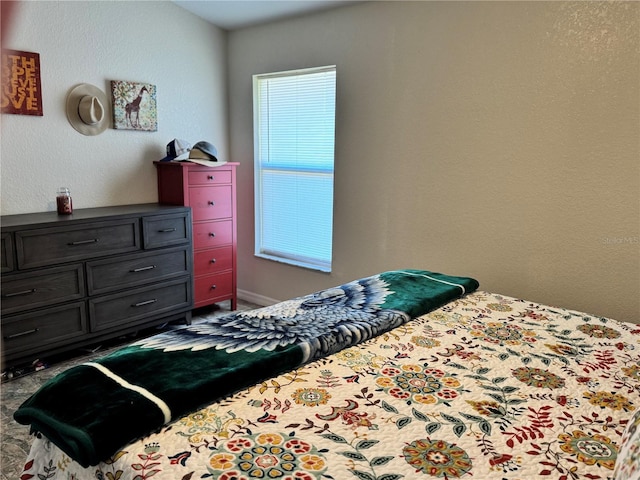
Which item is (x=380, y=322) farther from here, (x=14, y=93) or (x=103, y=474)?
(x=14, y=93)

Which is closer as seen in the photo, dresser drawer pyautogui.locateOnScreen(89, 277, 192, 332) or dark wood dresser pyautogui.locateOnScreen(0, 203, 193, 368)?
dark wood dresser pyautogui.locateOnScreen(0, 203, 193, 368)

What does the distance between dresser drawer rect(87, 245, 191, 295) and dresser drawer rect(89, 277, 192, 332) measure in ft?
0.17

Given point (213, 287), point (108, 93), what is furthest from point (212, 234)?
point (108, 93)

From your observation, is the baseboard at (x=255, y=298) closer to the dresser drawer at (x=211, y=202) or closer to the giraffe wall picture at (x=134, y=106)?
the dresser drawer at (x=211, y=202)

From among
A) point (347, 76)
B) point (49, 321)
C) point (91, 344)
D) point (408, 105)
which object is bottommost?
point (91, 344)

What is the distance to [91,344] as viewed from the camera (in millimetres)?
2900

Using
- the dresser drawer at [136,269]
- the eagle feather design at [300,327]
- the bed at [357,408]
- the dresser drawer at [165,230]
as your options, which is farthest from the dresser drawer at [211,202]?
the bed at [357,408]

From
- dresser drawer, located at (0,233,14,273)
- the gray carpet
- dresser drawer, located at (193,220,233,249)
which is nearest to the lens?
the gray carpet

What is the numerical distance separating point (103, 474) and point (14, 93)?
8.35ft

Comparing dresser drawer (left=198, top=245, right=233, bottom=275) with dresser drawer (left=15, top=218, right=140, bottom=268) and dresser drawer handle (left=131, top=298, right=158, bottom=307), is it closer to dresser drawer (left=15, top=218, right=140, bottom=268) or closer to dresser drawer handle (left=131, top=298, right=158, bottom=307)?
dresser drawer handle (left=131, top=298, right=158, bottom=307)

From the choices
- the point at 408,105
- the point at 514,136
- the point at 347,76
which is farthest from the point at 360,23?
the point at 514,136

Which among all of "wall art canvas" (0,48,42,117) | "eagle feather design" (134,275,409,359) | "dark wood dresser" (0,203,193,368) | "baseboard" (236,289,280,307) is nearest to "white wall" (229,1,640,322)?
"baseboard" (236,289,280,307)

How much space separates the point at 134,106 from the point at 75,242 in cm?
115

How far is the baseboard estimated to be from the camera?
3.97 meters
